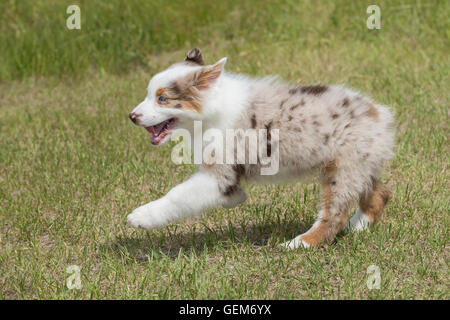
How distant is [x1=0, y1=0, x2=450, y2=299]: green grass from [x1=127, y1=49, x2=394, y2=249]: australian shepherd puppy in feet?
1.23

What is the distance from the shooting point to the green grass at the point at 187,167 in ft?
14.8

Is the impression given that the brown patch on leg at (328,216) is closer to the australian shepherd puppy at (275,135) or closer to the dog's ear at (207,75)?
the australian shepherd puppy at (275,135)

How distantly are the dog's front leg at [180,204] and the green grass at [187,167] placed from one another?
32 centimetres

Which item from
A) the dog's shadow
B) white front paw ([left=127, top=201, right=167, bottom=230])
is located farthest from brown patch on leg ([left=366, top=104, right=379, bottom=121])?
white front paw ([left=127, top=201, right=167, bottom=230])

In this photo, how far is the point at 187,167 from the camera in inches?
261

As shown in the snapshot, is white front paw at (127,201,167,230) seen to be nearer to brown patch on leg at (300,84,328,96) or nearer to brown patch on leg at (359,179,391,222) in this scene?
brown patch on leg at (300,84,328,96)

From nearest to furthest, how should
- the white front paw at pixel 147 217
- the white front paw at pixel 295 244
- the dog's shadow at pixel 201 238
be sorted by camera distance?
the white front paw at pixel 147 217 → the white front paw at pixel 295 244 → the dog's shadow at pixel 201 238

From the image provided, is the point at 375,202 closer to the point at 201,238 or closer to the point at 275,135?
the point at 275,135

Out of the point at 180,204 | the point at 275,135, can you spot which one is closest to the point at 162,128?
the point at 180,204

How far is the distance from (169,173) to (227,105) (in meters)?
1.87

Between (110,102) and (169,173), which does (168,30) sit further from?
(169,173)

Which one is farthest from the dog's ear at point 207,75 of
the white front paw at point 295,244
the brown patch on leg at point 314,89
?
the white front paw at point 295,244

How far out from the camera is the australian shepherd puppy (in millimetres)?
4629

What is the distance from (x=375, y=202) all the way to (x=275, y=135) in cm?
99
